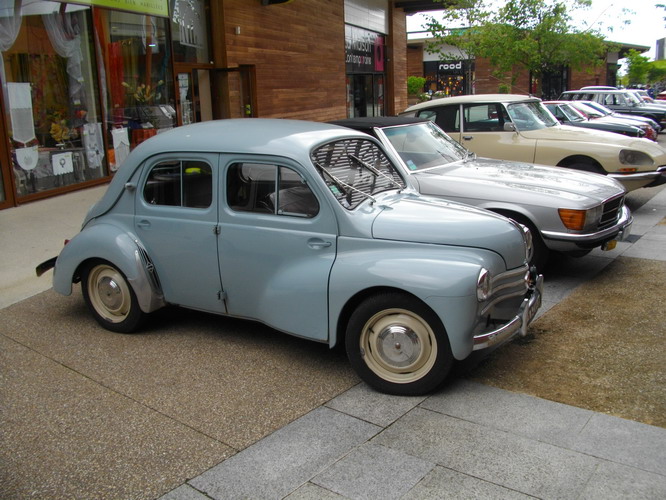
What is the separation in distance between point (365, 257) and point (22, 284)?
13.8 ft

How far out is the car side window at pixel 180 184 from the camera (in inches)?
208

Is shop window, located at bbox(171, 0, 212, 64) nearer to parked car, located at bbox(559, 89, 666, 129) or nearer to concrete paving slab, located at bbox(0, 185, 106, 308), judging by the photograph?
concrete paving slab, located at bbox(0, 185, 106, 308)

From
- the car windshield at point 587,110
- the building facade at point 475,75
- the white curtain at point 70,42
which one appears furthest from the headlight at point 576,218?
the building facade at point 475,75

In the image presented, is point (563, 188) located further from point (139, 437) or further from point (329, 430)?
point (139, 437)

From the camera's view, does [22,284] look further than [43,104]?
No

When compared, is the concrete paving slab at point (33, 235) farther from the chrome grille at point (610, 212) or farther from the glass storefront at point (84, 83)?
the chrome grille at point (610, 212)

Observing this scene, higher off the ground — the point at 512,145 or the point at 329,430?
the point at 512,145

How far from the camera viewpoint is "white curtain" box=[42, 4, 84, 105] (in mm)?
10383

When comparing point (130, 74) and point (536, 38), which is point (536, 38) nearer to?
point (536, 38)

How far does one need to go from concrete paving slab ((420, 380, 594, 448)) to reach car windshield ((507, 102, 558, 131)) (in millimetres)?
6573

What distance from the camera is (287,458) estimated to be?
12.1 ft

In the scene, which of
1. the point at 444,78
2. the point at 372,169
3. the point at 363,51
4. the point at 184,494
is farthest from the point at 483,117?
the point at 444,78

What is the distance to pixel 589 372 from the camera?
4.73 meters

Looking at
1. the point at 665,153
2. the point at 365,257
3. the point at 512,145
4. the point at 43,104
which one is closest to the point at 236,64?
the point at 43,104
